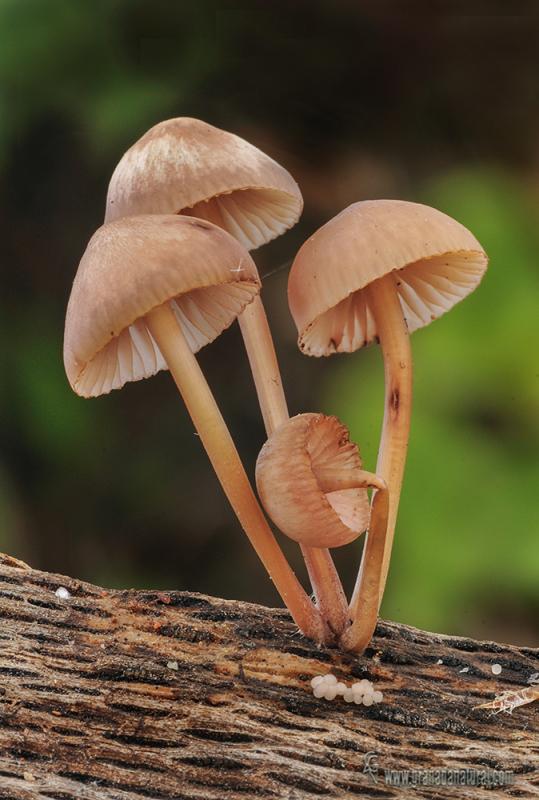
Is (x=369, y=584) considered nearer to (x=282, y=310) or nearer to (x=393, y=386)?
(x=393, y=386)

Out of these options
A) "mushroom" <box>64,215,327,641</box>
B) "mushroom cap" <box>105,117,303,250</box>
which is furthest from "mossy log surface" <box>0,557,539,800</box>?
"mushroom cap" <box>105,117,303,250</box>

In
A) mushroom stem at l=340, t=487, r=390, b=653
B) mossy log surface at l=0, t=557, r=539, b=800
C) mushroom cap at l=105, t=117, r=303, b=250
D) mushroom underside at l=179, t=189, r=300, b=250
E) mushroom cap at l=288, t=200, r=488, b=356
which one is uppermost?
mushroom underside at l=179, t=189, r=300, b=250

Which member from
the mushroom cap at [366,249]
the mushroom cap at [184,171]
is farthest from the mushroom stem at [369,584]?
the mushroom cap at [184,171]

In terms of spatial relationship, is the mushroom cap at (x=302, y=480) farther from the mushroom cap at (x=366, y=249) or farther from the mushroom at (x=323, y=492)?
the mushroom cap at (x=366, y=249)

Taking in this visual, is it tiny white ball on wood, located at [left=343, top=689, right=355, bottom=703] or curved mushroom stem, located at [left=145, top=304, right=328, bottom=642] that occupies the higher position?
curved mushroom stem, located at [left=145, top=304, right=328, bottom=642]

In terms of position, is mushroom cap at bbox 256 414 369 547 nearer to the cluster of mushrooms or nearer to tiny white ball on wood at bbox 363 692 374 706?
the cluster of mushrooms

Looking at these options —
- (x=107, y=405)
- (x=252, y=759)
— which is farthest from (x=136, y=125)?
(x=252, y=759)
